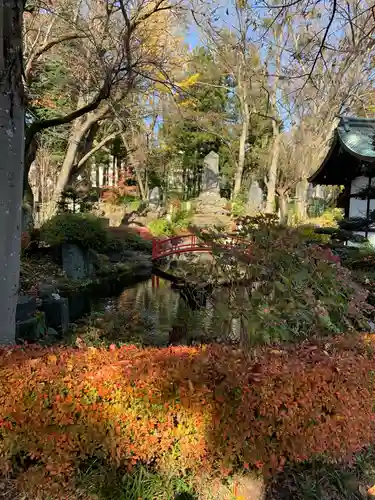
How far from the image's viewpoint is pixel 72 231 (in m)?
10.4

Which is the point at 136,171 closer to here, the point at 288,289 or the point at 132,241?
the point at 132,241

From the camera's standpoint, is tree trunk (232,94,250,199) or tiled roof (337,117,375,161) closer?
tiled roof (337,117,375,161)

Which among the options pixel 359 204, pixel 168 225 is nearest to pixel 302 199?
pixel 168 225

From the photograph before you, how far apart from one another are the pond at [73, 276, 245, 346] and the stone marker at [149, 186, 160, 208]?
49.3ft

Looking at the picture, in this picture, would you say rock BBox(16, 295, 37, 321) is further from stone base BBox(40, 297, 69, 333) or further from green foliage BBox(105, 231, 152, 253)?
green foliage BBox(105, 231, 152, 253)

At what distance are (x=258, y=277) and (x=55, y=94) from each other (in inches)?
529

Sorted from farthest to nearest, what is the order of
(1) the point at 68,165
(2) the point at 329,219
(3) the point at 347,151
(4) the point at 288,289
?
(2) the point at 329,219 < (1) the point at 68,165 < (3) the point at 347,151 < (4) the point at 288,289

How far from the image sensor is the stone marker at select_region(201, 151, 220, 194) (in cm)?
2488

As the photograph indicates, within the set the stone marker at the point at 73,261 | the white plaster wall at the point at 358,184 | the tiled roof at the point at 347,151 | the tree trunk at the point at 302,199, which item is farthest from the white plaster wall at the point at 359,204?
the tree trunk at the point at 302,199

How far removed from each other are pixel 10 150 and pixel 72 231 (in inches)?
297

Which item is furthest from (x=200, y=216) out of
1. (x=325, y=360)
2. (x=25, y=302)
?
(x=325, y=360)

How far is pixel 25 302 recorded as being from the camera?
5.34 meters

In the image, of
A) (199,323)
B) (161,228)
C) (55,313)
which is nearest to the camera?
(199,323)

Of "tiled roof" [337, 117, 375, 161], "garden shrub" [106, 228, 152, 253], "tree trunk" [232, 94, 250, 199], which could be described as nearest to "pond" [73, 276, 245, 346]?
"tiled roof" [337, 117, 375, 161]
